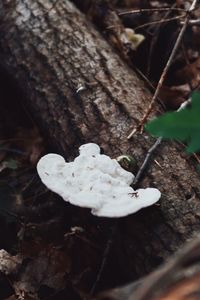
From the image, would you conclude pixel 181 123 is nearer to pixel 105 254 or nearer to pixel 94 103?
pixel 105 254

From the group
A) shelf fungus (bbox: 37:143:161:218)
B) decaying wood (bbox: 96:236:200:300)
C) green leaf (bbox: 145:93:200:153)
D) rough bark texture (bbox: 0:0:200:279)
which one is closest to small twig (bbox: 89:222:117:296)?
rough bark texture (bbox: 0:0:200:279)

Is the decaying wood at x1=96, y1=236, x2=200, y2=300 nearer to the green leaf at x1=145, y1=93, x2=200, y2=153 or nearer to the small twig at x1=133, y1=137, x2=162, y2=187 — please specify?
the green leaf at x1=145, y1=93, x2=200, y2=153

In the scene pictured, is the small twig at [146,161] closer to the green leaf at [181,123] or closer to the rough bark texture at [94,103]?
the rough bark texture at [94,103]

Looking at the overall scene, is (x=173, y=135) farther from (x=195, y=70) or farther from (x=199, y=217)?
(x=195, y=70)

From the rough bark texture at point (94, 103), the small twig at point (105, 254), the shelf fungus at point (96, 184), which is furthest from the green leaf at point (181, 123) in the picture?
the small twig at point (105, 254)

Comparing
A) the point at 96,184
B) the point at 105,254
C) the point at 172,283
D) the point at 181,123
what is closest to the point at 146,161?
the point at 96,184

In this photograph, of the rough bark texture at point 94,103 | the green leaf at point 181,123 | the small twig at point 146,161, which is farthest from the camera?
the small twig at point 146,161

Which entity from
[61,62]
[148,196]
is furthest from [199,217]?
[61,62]
